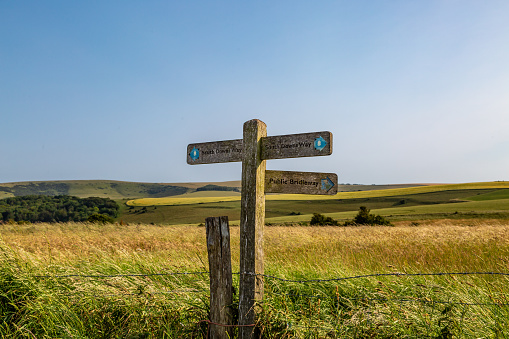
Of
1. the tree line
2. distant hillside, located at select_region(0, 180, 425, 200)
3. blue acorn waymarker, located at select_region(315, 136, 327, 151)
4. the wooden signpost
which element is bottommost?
the tree line

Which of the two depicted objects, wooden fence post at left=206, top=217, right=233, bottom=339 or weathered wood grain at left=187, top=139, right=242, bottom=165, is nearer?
wooden fence post at left=206, top=217, right=233, bottom=339

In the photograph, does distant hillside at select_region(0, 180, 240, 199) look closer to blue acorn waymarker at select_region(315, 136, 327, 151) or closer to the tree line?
the tree line

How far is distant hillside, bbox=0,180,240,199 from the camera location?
114 meters

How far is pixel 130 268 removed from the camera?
598 centimetres

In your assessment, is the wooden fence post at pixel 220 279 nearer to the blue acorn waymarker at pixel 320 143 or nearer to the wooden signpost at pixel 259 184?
the wooden signpost at pixel 259 184

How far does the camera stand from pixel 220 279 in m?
3.43

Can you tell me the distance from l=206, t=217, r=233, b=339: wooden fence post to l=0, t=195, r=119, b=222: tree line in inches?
1906

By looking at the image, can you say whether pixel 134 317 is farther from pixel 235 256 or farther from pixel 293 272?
pixel 235 256

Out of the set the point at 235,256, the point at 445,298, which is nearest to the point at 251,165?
the point at 445,298

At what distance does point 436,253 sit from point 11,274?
341 inches

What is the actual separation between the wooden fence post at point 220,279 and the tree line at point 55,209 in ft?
159

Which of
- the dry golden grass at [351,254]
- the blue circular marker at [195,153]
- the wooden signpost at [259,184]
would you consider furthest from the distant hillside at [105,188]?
the wooden signpost at [259,184]

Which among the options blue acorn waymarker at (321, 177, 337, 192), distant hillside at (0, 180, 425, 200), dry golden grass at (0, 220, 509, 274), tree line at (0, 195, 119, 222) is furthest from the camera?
distant hillside at (0, 180, 425, 200)

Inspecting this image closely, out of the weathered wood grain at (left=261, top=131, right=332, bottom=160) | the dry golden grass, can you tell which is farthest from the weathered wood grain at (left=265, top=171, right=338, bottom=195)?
the dry golden grass
